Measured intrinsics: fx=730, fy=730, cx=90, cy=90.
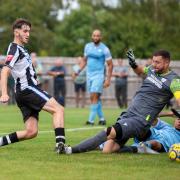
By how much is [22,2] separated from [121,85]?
29169 mm

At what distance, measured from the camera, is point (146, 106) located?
36.8 feet

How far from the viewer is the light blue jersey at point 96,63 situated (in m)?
19.2

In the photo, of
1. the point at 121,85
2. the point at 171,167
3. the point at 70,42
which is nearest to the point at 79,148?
the point at 171,167

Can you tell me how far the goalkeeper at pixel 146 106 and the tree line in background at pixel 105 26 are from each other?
3871 cm

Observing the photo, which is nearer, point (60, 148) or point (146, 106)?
point (60, 148)

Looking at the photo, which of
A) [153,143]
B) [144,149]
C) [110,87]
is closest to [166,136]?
[153,143]

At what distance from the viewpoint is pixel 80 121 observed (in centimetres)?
2025

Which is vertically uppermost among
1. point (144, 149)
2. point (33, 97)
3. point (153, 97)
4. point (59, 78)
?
point (33, 97)

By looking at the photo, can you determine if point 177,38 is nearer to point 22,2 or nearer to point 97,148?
point 22,2

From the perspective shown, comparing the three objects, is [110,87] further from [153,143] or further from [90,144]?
[90,144]

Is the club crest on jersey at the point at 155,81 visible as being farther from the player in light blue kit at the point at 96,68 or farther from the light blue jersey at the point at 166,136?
the player in light blue kit at the point at 96,68

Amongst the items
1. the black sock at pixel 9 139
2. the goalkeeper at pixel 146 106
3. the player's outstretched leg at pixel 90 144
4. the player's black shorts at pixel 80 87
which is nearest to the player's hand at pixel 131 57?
the goalkeeper at pixel 146 106

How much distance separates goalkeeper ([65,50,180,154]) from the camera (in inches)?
427

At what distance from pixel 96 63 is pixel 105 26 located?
4489 centimetres
